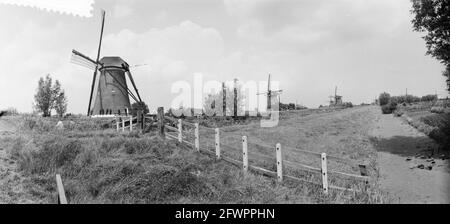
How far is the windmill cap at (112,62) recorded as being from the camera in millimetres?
33688

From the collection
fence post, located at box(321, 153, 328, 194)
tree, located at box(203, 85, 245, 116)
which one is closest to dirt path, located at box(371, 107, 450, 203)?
fence post, located at box(321, 153, 328, 194)

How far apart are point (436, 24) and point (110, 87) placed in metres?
27.3

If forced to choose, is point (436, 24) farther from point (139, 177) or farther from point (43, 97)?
point (43, 97)

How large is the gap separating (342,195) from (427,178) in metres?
4.67

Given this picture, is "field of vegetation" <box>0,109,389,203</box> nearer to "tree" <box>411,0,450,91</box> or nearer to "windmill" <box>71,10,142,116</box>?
"tree" <box>411,0,450,91</box>

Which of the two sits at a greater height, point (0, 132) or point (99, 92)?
point (99, 92)

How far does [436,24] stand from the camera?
49.3ft

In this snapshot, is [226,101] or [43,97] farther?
[226,101]

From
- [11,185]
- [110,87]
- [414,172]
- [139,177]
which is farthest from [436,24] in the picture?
[110,87]

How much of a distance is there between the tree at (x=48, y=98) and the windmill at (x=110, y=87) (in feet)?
36.2

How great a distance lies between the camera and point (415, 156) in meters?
14.9

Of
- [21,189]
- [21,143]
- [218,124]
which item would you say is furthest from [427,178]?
[218,124]
